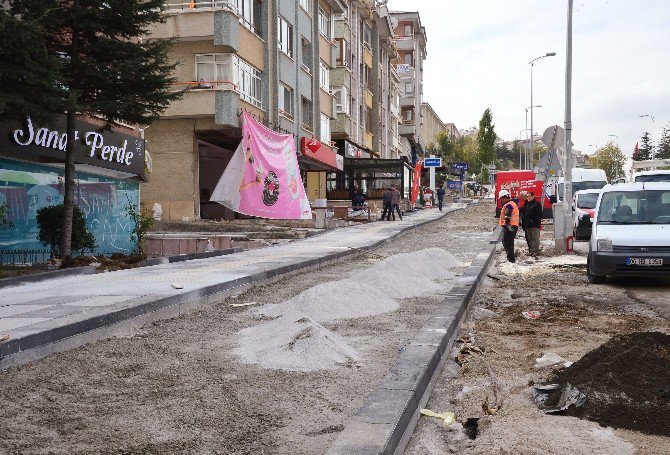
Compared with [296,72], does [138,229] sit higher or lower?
lower

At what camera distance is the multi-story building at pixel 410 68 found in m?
88.0

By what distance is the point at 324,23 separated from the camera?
138ft

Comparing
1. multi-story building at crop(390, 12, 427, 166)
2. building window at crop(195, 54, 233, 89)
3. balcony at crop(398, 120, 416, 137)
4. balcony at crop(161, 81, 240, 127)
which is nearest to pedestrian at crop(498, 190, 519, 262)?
balcony at crop(161, 81, 240, 127)

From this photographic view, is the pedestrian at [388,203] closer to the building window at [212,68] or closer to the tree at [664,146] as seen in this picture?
the building window at [212,68]

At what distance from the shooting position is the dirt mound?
14.4 feet

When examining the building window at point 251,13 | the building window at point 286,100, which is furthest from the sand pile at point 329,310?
the building window at point 286,100

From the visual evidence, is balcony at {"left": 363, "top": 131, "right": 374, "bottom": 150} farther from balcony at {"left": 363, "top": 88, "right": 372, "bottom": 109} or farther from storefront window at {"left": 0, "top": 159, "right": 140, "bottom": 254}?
storefront window at {"left": 0, "top": 159, "right": 140, "bottom": 254}

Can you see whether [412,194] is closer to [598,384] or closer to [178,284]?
[178,284]

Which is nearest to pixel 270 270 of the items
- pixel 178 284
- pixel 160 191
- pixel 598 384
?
pixel 178 284

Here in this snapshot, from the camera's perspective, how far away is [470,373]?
19.1 ft

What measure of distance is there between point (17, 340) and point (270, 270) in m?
7.02

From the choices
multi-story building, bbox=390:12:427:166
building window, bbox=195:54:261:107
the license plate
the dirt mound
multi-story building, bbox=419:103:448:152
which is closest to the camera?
the dirt mound

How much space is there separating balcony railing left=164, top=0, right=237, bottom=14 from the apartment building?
38mm

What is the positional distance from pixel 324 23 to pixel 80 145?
26.7 meters
